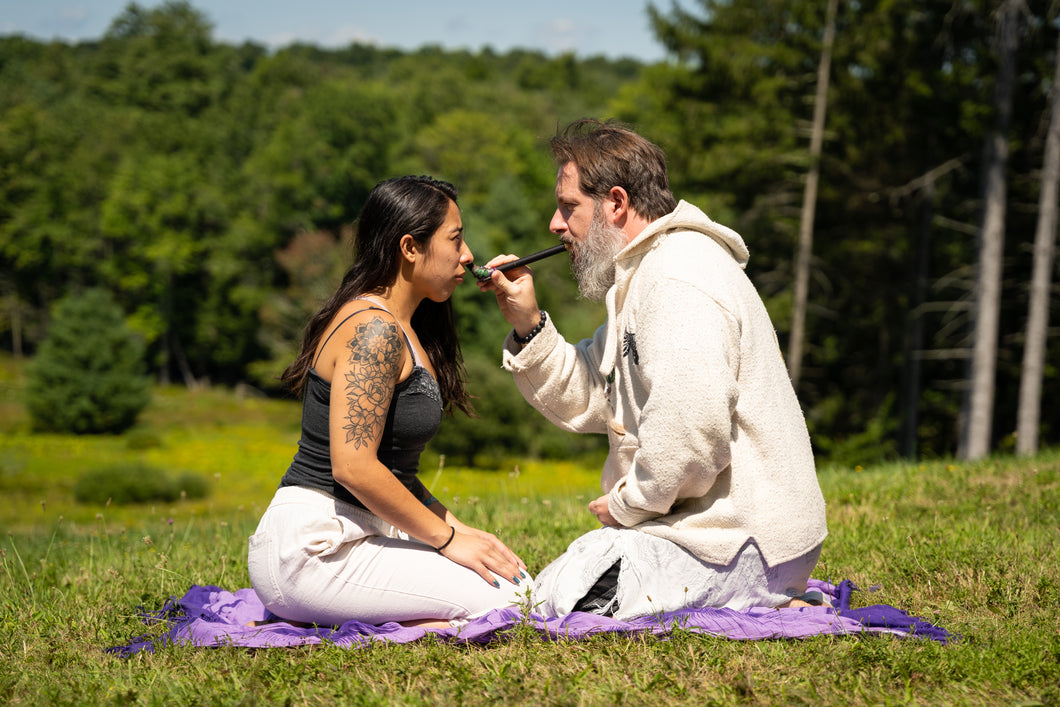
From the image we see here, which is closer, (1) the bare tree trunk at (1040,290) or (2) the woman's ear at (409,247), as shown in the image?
(2) the woman's ear at (409,247)

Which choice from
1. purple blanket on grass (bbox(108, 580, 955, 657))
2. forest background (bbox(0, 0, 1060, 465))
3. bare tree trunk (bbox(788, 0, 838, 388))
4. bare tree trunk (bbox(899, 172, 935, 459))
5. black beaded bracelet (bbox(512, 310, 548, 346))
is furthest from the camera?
bare tree trunk (bbox(899, 172, 935, 459))

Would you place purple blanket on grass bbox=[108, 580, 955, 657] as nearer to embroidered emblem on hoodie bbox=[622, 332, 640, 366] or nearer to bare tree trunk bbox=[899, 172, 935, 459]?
embroidered emblem on hoodie bbox=[622, 332, 640, 366]

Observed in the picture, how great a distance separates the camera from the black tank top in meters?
3.36

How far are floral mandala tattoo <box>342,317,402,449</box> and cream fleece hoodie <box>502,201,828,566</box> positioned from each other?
0.89 m

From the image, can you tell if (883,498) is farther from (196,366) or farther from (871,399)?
(196,366)

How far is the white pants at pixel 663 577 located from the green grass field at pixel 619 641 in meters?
0.18

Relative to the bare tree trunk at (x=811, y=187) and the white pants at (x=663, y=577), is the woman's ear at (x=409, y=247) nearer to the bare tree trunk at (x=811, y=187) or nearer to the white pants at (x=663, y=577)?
the white pants at (x=663, y=577)

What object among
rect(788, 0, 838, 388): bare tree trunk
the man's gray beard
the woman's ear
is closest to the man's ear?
the man's gray beard

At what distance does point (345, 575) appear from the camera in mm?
3246

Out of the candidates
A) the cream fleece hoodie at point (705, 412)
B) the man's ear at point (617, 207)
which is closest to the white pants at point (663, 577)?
the cream fleece hoodie at point (705, 412)

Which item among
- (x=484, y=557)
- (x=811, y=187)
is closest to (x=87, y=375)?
(x=811, y=187)

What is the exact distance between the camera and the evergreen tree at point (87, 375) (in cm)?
3675

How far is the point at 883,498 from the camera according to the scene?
5523mm

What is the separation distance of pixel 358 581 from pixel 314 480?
433 millimetres
